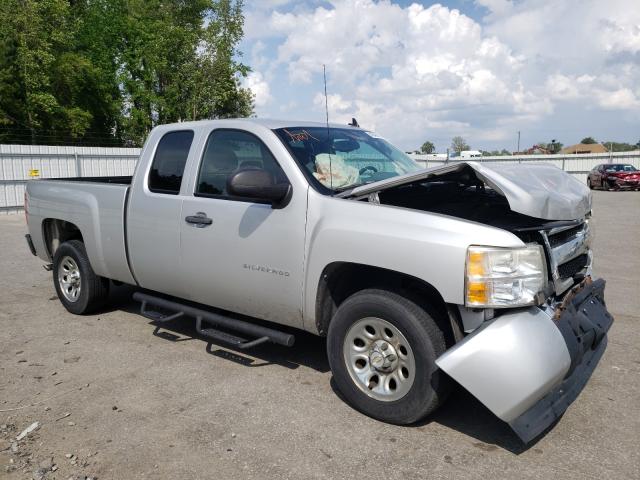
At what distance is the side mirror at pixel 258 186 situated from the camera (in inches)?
142

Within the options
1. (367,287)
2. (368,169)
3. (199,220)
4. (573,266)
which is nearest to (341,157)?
(368,169)

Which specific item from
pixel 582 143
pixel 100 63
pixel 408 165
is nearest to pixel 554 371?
pixel 408 165

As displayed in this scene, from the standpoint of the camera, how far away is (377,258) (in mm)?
3375

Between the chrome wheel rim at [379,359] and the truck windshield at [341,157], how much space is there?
1.03m

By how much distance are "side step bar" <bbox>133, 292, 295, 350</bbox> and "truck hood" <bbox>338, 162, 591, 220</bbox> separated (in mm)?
1122

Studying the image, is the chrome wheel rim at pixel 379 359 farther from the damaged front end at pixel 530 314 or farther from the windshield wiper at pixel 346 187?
the windshield wiper at pixel 346 187

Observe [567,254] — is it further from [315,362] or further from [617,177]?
[617,177]

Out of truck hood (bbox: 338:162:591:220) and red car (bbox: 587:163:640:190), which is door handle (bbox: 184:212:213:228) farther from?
red car (bbox: 587:163:640:190)

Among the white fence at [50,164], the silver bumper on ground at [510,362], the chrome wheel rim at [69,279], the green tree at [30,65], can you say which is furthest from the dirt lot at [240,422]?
the green tree at [30,65]

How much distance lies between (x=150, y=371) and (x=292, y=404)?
131cm

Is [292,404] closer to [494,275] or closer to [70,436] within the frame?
[70,436]

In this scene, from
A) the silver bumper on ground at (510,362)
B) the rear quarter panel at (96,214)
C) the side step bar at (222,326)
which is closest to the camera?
the silver bumper on ground at (510,362)

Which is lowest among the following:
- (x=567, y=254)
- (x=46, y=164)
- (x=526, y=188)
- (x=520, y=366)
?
(x=520, y=366)

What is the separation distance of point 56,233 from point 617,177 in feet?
93.7
